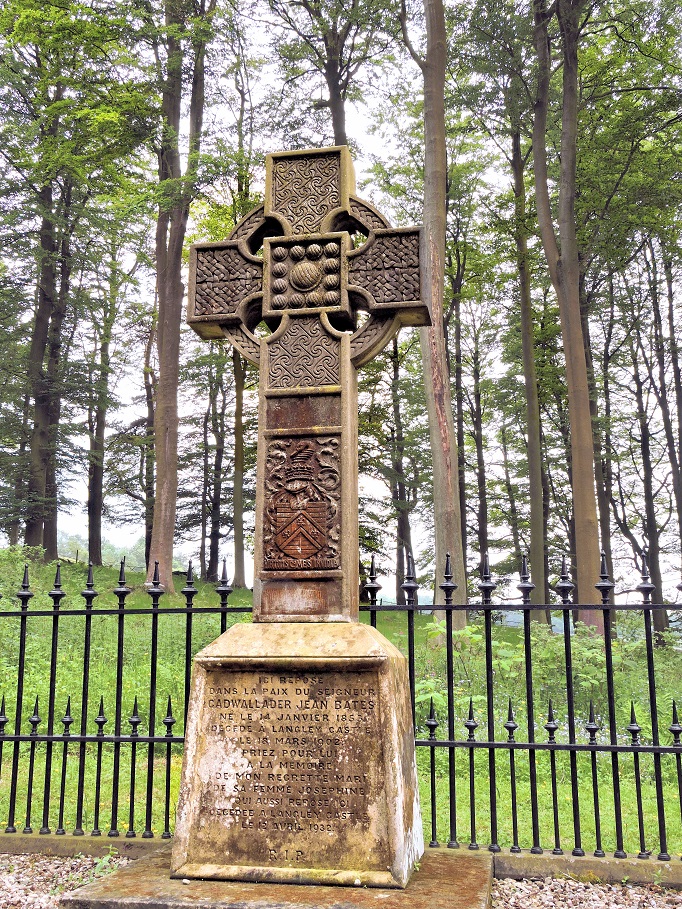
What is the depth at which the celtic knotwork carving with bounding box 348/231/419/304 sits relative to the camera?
4508 millimetres

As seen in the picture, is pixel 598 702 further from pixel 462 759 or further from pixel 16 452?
pixel 16 452

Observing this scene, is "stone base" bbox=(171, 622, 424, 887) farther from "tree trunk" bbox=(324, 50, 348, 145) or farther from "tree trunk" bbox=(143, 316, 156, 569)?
"tree trunk" bbox=(143, 316, 156, 569)

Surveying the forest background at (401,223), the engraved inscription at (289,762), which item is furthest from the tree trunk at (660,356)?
the engraved inscription at (289,762)

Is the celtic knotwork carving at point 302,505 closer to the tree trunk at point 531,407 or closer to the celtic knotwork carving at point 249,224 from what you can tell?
the celtic knotwork carving at point 249,224

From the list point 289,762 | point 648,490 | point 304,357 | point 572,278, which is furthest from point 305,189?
point 648,490

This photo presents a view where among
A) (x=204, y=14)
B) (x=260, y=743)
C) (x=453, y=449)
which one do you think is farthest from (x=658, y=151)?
(x=260, y=743)

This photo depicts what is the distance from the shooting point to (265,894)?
3.33 m

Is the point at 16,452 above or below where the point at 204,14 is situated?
below

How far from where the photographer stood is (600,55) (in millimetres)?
19375

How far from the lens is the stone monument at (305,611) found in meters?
3.64

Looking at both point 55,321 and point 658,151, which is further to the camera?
point 55,321

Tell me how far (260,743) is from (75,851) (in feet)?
6.26

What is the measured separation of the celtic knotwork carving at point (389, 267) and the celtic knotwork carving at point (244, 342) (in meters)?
0.72

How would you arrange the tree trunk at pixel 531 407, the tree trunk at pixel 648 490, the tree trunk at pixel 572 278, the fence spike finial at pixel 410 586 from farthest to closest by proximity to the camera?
1. the tree trunk at pixel 648 490
2. the tree trunk at pixel 531 407
3. the tree trunk at pixel 572 278
4. the fence spike finial at pixel 410 586
